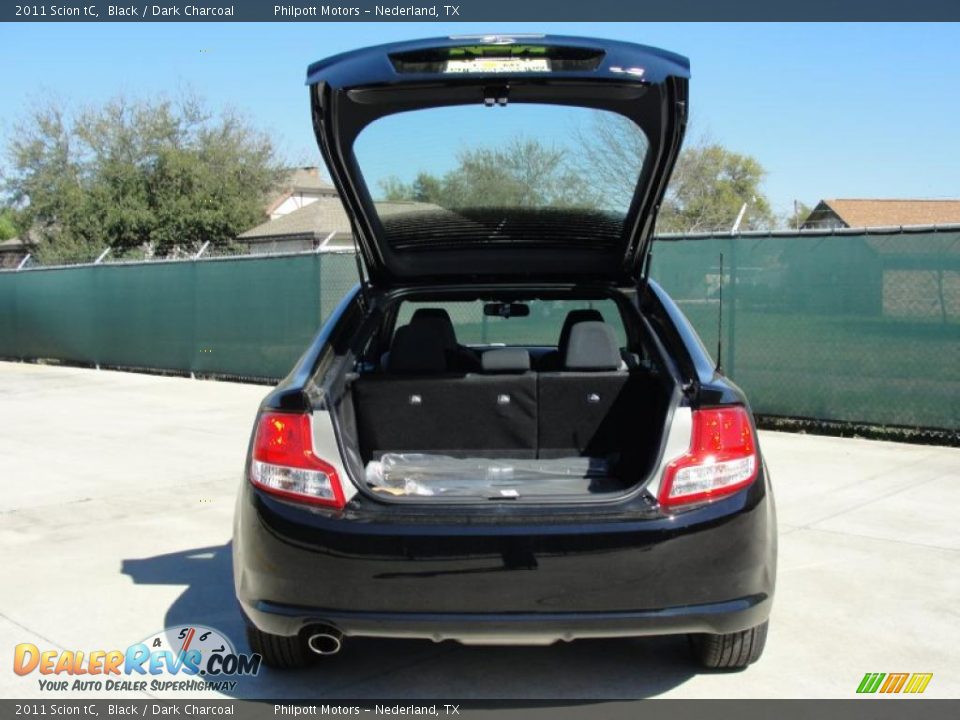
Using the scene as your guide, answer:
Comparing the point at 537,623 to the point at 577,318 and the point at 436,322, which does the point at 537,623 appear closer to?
the point at 436,322

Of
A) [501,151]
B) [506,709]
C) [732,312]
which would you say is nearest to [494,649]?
[506,709]

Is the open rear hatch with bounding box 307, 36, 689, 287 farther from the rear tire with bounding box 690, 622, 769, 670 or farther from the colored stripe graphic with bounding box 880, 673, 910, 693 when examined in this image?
the colored stripe graphic with bounding box 880, 673, 910, 693

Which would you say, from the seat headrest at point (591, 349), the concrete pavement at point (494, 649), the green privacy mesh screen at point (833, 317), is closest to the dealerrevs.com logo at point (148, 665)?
the concrete pavement at point (494, 649)

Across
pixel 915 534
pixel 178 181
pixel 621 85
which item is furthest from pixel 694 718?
pixel 178 181

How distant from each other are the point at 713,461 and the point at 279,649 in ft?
5.71

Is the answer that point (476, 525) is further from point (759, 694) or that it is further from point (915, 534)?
point (915, 534)

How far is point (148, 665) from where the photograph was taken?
13.1 ft

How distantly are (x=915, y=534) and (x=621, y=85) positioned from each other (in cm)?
364

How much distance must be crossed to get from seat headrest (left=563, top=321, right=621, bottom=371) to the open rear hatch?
26 centimetres

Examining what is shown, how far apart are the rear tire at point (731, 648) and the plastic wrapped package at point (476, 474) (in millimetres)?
734

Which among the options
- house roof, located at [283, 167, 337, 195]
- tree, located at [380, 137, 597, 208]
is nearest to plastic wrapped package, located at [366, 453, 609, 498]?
tree, located at [380, 137, 597, 208]

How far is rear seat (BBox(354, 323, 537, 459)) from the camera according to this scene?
4.43m

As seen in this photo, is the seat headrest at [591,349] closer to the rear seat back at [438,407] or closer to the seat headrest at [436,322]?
the rear seat back at [438,407]

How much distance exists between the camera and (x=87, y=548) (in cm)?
580
